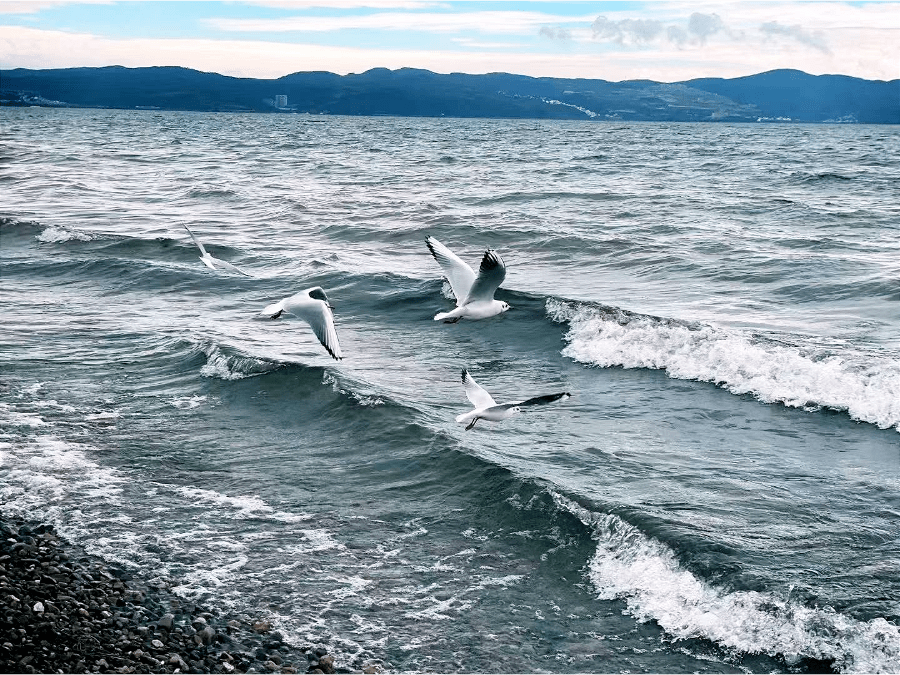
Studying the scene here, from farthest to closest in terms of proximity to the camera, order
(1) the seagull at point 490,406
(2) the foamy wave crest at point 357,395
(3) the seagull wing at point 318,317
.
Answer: (2) the foamy wave crest at point 357,395 → (3) the seagull wing at point 318,317 → (1) the seagull at point 490,406

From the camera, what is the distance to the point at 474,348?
760 inches

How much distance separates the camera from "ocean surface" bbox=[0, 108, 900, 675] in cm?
912

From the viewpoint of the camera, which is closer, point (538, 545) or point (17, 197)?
point (538, 545)

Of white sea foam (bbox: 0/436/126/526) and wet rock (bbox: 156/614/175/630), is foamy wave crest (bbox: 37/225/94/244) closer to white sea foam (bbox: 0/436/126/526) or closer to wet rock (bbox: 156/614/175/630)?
white sea foam (bbox: 0/436/126/526)

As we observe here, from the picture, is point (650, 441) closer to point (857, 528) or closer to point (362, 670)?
point (857, 528)

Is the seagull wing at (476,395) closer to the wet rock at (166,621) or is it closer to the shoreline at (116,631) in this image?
the shoreline at (116,631)

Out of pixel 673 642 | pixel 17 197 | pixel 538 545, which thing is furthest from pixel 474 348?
pixel 17 197

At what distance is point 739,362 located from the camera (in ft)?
55.2

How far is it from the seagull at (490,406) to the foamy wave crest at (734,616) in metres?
1.77

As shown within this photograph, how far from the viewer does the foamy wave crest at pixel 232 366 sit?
656 inches

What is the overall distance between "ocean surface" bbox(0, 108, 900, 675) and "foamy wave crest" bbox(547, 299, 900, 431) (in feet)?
0.19

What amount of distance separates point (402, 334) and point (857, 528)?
1129 cm

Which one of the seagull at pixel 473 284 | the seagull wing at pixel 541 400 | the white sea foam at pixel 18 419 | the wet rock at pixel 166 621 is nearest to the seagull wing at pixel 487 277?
the seagull at pixel 473 284

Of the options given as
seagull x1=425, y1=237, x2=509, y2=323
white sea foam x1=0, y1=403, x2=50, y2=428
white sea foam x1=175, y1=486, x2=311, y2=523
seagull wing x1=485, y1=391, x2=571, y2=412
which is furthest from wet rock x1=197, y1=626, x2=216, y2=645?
white sea foam x1=0, y1=403, x2=50, y2=428
